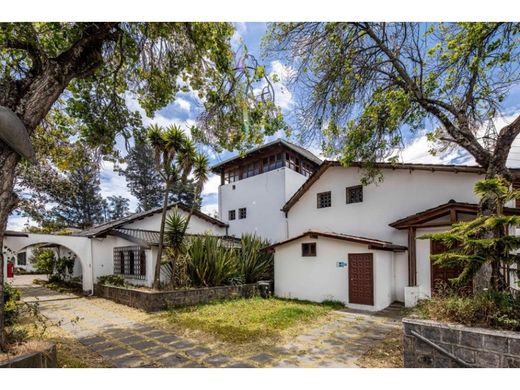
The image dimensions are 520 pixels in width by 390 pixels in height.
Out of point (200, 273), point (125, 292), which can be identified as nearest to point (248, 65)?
point (200, 273)

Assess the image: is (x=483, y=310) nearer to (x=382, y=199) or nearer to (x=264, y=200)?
(x=382, y=199)

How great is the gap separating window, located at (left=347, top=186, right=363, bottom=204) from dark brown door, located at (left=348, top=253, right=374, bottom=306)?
2793 mm

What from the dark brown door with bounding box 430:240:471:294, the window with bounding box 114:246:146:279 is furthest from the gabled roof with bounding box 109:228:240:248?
the dark brown door with bounding box 430:240:471:294

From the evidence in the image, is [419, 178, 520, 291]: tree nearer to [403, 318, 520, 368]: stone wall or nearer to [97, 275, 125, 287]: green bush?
[403, 318, 520, 368]: stone wall

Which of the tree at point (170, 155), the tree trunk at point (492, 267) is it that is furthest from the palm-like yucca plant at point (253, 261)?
the tree trunk at point (492, 267)

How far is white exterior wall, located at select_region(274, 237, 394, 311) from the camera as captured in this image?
30.5 ft

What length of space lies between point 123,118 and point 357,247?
7843 mm

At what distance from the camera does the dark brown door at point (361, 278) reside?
9195 millimetres

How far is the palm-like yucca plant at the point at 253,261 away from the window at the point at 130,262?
3998 mm

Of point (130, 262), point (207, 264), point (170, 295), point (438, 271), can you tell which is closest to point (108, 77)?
point (170, 295)

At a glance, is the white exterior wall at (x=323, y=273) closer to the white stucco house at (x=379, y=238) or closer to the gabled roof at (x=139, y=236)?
the white stucco house at (x=379, y=238)

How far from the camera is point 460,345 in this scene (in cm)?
347

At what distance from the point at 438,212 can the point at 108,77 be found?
959 cm
